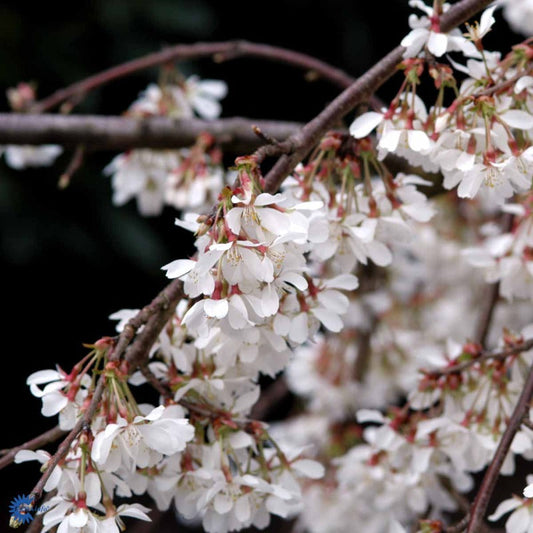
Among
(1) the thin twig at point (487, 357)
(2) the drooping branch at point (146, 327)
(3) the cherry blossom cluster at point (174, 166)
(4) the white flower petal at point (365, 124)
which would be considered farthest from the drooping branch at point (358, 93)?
(3) the cherry blossom cluster at point (174, 166)

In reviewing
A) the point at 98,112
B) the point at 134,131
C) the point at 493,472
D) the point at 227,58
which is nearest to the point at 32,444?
the point at 493,472

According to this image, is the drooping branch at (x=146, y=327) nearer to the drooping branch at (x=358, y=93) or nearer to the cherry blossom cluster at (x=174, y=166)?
the drooping branch at (x=358, y=93)

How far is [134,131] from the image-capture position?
3.91 feet

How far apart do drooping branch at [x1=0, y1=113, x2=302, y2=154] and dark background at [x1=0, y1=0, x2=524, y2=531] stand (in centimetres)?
129

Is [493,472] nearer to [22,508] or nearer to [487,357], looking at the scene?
[487,357]

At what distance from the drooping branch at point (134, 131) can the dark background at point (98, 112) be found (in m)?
1.29

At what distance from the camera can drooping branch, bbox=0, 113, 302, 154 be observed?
3.75 ft

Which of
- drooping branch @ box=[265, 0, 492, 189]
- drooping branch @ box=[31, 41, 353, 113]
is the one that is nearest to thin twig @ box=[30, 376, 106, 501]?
drooping branch @ box=[265, 0, 492, 189]

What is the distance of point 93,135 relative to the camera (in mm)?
1174

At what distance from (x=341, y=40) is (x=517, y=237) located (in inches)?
76.9

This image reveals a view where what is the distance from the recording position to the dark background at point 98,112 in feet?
8.13

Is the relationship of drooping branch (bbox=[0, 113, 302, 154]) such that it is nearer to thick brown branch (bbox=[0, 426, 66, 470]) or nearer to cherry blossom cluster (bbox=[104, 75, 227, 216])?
cherry blossom cluster (bbox=[104, 75, 227, 216])

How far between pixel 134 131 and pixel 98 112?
4.53 feet

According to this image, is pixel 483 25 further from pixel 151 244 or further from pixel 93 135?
pixel 151 244
